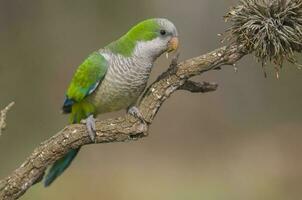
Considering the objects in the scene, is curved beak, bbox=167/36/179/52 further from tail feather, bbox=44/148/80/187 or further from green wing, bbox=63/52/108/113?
tail feather, bbox=44/148/80/187

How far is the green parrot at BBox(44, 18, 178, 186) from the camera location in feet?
10.9

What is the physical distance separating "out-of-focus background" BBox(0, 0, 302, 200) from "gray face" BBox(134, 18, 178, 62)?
365cm

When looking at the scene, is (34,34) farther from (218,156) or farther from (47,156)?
(47,156)

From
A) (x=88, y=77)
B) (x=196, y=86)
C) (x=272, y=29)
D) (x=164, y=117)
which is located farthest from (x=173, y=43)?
(x=164, y=117)

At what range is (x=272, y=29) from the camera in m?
2.46

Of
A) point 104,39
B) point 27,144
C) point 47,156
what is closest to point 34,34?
point 104,39

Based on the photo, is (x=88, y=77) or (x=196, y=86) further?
(x=88, y=77)

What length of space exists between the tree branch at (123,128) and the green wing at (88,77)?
716mm

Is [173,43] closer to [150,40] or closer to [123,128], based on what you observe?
[150,40]

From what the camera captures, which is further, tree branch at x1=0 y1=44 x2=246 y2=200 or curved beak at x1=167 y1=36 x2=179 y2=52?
curved beak at x1=167 y1=36 x2=179 y2=52

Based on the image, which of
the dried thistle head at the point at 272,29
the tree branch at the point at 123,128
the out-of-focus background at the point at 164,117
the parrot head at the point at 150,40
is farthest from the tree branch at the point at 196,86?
the out-of-focus background at the point at 164,117

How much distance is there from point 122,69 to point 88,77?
7.6 inches

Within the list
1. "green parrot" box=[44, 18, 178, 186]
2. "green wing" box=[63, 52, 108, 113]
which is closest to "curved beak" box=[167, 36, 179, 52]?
"green parrot" box=[44, 18, 178, 186]

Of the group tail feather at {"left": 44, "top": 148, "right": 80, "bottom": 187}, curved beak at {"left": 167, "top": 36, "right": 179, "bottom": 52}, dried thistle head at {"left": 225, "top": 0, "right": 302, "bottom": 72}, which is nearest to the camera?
dried thistle head at {"left": 225, "top": 0, "right": 302, "bottom": 72}
